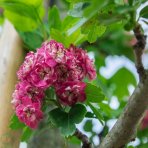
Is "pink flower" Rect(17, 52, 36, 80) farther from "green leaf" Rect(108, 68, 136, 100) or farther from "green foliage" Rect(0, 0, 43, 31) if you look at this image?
"green leaf" Rect(108, 68, 136, 100)

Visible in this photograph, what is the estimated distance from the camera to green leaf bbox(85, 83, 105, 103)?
2.12ft

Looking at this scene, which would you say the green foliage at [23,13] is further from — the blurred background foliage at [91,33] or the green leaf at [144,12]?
the green leaf at [144,12]

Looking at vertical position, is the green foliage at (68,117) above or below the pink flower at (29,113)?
below

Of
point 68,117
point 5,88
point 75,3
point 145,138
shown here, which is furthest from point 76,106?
point 145,138

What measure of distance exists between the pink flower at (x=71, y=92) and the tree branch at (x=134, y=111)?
0.24ft

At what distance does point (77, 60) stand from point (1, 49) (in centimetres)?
40

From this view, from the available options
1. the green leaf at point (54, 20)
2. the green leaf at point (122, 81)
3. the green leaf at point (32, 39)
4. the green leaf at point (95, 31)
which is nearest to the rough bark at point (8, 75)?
the green leaf at point (32, 39)

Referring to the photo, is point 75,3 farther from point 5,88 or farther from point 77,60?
point 5,88

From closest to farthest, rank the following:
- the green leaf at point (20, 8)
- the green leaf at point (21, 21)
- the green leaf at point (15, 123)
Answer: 1. the green leaf at point (15, 123)
2. the green leaf at point (20, 8)
3. the green leaf at point (21, 21)

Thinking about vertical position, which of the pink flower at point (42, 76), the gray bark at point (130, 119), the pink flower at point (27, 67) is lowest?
the gray bark at point (130, 119)

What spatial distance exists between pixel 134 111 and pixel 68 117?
0.11 metres

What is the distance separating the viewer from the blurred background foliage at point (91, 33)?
1.76 ft

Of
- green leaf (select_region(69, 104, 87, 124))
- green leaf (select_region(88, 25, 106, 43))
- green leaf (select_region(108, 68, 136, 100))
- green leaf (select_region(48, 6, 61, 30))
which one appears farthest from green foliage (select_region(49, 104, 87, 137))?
green leaf (select_region(108, 68, 136, 100))

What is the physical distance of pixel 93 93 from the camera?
65cm
